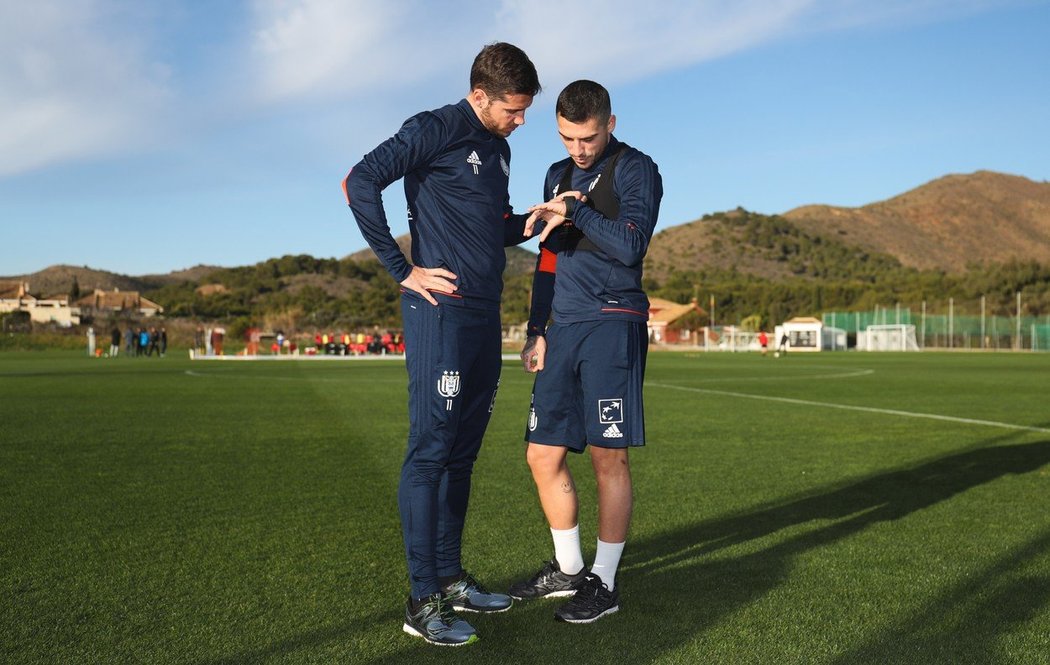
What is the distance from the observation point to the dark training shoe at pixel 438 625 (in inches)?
124

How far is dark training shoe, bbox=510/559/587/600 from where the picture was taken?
3.75 metres

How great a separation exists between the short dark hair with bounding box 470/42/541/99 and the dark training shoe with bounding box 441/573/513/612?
1.72 m

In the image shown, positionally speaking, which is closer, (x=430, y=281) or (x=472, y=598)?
(x=430, y=281)

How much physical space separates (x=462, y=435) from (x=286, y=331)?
208ft

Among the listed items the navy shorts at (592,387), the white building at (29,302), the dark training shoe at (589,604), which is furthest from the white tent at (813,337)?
the dark training shoe at (589,604)

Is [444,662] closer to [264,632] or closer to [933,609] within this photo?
[264,632]

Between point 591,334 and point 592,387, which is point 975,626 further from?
point 591,334

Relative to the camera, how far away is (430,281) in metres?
3.33

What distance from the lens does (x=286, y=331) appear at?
65.1m

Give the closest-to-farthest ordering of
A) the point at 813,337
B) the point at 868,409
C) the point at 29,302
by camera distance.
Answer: the point at 868,409 < the point at 813,337 < the point at 29,302

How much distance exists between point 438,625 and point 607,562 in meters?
0.75

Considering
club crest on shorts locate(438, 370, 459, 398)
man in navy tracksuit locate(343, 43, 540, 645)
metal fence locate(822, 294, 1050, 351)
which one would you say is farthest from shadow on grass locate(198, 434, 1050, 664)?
metal fence locate(822, 294, 1050, 351)

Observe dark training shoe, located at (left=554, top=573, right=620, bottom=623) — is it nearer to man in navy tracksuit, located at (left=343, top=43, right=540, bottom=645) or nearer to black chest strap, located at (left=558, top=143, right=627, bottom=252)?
man in navy tracksuit, located at (left=343, top=43, right=540, bottom=645)

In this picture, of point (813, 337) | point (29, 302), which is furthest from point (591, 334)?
point (29, 302)
